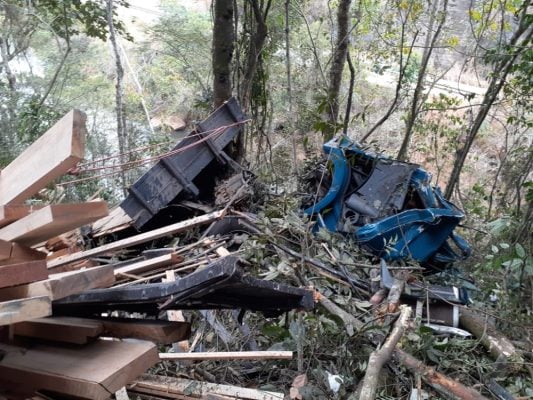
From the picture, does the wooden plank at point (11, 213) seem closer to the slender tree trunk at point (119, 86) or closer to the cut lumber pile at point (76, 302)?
the cut lumber pile at point (76, 302)

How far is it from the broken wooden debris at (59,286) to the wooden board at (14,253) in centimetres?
9

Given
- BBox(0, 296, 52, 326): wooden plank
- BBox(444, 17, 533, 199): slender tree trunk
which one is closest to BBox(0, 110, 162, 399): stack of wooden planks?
BBox(0, 296, 52, 326): wooden plank

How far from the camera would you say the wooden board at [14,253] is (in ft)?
4.57

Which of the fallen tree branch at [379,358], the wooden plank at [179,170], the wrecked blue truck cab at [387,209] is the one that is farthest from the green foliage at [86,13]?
the fallen tree branch at [379,358]

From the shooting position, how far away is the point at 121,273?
145 inches

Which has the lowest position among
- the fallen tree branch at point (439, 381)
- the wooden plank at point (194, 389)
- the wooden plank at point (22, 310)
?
the fallen tree branch at point (439, 381)

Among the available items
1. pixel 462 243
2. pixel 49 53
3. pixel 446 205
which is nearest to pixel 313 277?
pixel 446 205

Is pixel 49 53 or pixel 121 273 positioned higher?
pixel 49 53

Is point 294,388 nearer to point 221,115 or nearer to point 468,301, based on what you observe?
point 468,301

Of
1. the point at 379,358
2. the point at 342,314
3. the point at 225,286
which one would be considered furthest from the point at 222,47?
the point at 225,286

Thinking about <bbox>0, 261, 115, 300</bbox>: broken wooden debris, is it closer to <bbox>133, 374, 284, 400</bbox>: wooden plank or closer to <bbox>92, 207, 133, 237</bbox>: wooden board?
<bbox>133, 374, 284, 400</bbox>: wooden plank

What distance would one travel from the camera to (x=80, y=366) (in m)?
1.56

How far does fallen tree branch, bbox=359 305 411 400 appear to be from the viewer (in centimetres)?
233

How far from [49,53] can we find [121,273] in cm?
1318
